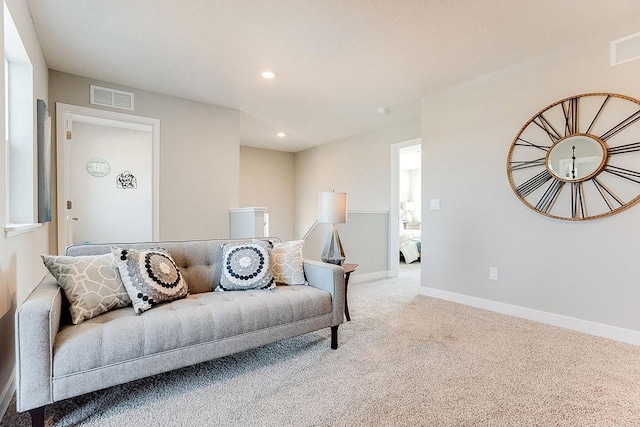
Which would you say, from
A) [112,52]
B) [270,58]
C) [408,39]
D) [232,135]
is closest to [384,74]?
[408,39]

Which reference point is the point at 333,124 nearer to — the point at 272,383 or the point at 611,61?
the point at 611,61

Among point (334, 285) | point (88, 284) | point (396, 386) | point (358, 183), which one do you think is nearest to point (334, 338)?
point (334, 285)

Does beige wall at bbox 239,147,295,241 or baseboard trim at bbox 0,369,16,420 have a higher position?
beige wall at bbox 239,147,295,241

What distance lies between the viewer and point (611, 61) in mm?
2441

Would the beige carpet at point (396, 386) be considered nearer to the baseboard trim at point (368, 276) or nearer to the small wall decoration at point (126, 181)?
the baseboard trim at point (368, 276)

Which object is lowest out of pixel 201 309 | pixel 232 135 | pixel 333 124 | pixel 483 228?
pixel 201 309

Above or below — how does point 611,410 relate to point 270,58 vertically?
below

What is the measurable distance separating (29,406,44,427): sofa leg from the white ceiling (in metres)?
2.34

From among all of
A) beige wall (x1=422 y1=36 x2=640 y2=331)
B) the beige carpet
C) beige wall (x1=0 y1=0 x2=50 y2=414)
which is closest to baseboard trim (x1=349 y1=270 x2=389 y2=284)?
beige wall (x1=422 y1=36 x2=640 y2=331)

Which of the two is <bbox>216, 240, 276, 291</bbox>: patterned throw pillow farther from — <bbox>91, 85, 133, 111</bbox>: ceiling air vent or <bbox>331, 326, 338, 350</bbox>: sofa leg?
<bbox>91, 85, 133, 111</bbox>: ceiling air vent

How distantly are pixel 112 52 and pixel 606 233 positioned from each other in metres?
4.36

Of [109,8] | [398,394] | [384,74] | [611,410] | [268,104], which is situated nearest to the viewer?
[611,410]

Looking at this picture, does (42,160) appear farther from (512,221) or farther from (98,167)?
(512,221)

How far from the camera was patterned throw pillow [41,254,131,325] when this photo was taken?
156 cm
